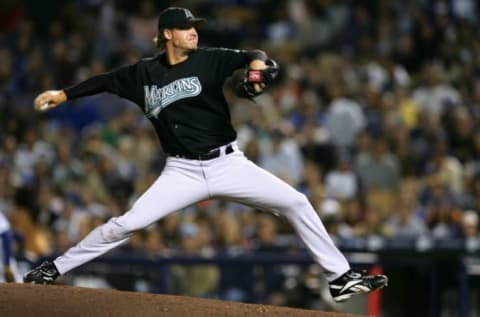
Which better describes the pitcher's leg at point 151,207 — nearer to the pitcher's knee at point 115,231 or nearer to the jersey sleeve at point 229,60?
the pitcher's knee at point 115,231

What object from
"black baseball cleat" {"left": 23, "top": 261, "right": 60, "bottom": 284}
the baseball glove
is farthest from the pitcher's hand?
the baseball glove

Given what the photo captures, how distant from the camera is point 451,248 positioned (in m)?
12.1

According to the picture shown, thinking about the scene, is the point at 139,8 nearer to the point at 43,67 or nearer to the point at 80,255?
the point at 43,67

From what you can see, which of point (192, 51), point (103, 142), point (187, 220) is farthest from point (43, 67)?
point (192, 51)

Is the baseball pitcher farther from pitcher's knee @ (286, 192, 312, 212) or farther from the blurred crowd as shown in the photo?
the blurred crowd

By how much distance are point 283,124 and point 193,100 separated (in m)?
→ 7.49

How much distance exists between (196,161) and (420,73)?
927 centimetres

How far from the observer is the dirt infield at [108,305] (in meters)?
7.30

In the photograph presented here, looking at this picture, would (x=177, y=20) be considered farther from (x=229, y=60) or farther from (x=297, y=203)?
(x=297, y=203)

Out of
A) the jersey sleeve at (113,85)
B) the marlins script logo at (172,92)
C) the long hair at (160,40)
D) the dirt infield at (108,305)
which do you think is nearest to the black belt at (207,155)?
the marlins script logo at (172,92)

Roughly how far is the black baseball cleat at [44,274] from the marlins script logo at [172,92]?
117 cm

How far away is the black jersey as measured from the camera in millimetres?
7516

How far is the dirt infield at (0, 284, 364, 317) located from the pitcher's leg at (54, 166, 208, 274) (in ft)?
0.92

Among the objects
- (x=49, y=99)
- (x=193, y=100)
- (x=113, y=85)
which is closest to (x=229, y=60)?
(x=193, y=100)
